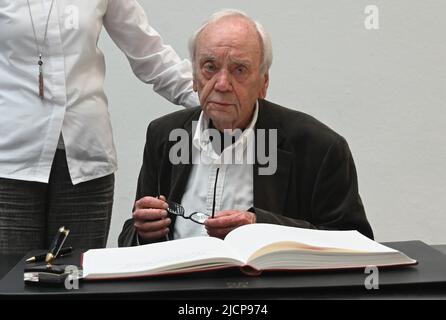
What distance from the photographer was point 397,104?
282 cm

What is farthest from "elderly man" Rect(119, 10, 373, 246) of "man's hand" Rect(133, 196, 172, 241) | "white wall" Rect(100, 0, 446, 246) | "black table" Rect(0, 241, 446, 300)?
"white wall" Rect(100, 0, 446, 246)

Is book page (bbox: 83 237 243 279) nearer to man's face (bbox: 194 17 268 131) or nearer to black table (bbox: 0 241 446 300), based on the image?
black table (bbox: 0 241 446 300)

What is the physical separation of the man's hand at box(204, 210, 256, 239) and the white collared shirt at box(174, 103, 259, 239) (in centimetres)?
26

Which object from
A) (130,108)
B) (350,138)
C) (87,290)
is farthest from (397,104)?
(87,290)

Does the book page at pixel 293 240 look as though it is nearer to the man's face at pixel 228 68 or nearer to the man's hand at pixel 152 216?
the man's hand at pixel 152 216

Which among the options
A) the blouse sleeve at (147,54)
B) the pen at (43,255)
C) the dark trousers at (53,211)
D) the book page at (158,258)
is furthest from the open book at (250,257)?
the blouse sleeve at (147,54)

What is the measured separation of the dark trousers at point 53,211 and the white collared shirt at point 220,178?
0.85 feet

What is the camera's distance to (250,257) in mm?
1066

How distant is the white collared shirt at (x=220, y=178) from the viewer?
1.65 metres

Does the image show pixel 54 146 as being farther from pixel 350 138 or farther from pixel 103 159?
pixel 350 138

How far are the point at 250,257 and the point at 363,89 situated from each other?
6.21 feet

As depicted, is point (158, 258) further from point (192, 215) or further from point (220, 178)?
point (220, 178)

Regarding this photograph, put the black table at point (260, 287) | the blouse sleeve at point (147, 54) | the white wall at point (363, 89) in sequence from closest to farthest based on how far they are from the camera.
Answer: the black table at point (260, 287) → the blouse sleeve at point (147, 54) → the white wall at point (363, 89)

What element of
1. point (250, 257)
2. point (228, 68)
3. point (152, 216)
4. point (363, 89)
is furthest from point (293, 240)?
point (363, 89)
